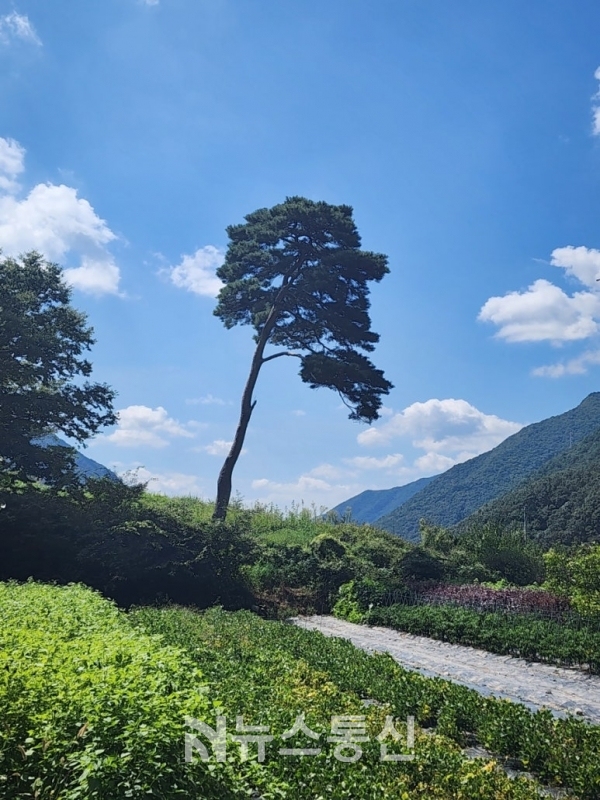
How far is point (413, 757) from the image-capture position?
352 centimetres

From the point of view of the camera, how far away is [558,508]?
134 ft

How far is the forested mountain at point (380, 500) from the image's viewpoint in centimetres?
9844

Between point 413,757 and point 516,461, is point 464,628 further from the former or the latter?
point 516,461

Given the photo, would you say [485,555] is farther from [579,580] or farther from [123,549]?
[123,549]

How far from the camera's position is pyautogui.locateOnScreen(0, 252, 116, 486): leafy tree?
14.0 meters

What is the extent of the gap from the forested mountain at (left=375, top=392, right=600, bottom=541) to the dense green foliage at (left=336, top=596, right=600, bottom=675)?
5292 cm

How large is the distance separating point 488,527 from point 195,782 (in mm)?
19040

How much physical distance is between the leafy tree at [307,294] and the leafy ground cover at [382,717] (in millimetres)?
10765

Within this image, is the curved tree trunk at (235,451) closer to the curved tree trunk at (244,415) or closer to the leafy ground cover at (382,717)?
the curved tree trunk at (244,415)

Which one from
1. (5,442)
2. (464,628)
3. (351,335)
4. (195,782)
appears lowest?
(464,628)

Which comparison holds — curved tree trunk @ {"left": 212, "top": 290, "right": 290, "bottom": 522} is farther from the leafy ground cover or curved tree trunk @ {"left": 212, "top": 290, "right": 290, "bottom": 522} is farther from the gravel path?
the leafy ground cover

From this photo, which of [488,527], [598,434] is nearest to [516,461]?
[598,434]

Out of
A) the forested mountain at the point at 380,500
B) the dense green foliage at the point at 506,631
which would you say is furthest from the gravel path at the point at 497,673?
the forested mountain at the point at 380,500

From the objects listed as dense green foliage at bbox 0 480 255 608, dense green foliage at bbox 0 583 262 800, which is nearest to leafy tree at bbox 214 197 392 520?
dense green foliage at bbox 0 480 255 608
